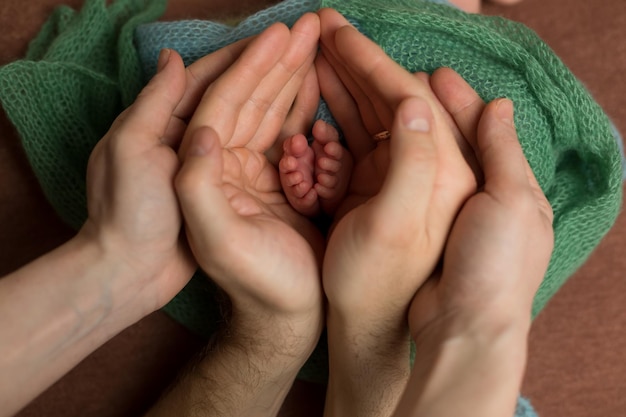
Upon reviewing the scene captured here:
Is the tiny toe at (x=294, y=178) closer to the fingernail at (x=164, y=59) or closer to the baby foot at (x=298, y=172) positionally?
the baby foot at (x=298, y=172)

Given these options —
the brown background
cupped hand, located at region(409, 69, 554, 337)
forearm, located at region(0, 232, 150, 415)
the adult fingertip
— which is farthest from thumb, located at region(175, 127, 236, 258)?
the brown background

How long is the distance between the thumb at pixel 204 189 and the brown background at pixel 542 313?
1.18 ft

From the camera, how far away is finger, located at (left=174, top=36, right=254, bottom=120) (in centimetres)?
66

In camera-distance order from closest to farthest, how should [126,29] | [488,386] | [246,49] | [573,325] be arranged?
[488,386] < [246,49] < [126,29] < [573,325]

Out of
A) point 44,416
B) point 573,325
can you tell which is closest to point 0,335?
point 44,416

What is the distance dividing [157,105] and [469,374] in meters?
0.39

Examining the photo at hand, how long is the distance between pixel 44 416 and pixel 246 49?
58 cm

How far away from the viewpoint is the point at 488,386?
0.52m

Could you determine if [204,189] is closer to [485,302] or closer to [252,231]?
[252,231]

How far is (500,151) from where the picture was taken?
23.2 inches

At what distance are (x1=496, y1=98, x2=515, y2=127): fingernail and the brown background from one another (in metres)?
0.42

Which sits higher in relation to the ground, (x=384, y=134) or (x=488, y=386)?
(x=384, y=134)

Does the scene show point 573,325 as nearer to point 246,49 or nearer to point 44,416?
point 246,49

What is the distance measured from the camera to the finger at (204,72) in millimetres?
659
